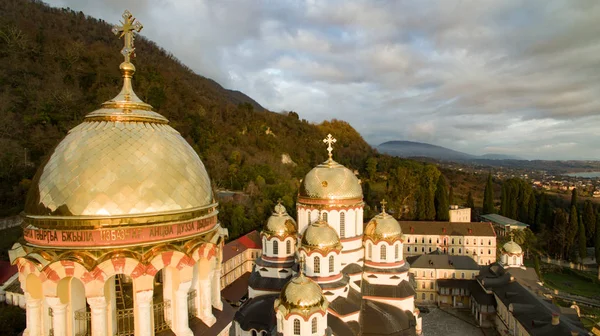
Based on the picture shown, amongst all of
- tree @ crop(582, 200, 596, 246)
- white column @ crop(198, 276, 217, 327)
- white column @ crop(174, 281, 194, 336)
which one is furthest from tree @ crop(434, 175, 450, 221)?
white column @ crop(174, 281, 194, 336)

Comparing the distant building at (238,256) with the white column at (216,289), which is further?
the distant building at (238,256)

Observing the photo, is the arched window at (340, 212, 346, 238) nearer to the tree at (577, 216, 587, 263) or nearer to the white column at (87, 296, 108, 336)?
the white column at (87, 296, 108, 336)

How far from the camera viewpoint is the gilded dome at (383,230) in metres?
18.8

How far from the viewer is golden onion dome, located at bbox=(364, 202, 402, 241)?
18.8 metres

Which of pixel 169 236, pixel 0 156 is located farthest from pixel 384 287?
pixel 0 156

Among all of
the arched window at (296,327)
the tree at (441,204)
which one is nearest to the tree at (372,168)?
the tree at (441,204)

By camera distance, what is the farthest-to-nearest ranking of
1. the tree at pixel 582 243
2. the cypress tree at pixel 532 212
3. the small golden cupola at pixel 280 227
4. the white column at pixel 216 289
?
the cypress tree at pixel 532 212, the tree at pixel 582 243, the small golden cupola at pixel 280 227, the white column at pixel 216 289

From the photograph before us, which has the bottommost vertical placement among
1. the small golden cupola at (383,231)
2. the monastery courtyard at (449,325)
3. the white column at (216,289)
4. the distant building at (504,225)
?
the monastery courtyard at (449,325)

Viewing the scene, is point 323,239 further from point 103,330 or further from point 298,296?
point 103,330

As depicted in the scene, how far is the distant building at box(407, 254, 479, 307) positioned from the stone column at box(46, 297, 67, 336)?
30.6 m

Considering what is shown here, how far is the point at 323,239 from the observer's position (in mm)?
16172

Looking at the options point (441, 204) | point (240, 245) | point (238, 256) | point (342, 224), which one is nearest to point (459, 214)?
point (441, 204)

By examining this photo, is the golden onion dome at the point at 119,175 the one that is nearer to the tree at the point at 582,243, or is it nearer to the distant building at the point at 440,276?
the distant building at the point at 440,276

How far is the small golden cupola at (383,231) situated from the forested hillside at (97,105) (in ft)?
71.6
